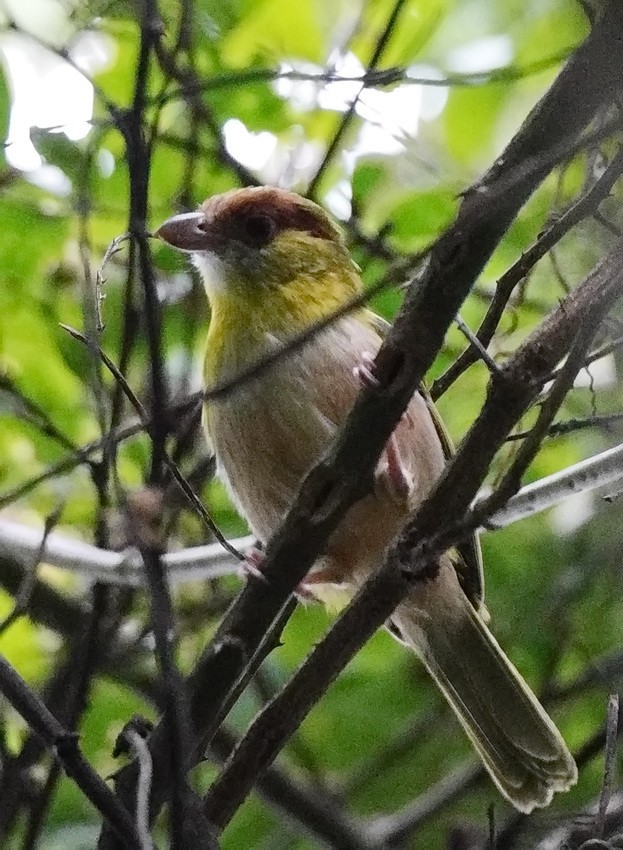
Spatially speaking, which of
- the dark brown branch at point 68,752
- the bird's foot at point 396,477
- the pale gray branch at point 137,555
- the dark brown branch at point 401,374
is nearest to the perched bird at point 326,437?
the bird's foot at point 396,477

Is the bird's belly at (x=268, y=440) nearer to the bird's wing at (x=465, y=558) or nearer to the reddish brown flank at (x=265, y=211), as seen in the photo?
the bird's wing at (x=465, y=558)

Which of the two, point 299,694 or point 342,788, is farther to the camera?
point 342,788

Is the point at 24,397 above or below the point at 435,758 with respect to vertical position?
above

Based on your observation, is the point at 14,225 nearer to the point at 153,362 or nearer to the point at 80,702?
the point at 80,702

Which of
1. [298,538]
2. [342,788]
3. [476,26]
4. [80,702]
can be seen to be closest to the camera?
[298,538]

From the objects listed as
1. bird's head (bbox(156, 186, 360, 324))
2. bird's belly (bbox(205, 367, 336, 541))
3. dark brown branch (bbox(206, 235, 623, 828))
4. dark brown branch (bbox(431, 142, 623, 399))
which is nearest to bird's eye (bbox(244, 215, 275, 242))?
bird's head (bbox(156, 186, 360, 324))

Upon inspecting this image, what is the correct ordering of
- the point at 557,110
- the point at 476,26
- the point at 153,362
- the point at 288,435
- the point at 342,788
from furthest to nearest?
the point at 342,788, the point at 476,26, the point at 288,435, the point at 557,110, the point at 153,362

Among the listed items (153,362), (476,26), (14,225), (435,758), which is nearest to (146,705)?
(435,758)
